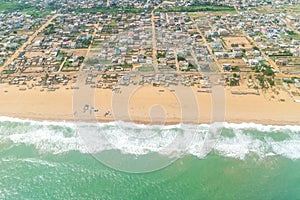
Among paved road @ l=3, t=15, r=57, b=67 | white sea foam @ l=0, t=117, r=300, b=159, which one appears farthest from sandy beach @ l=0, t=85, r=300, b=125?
paved road @ l=3, t=15, r=57, b=67

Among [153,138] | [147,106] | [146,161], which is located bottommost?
[146,161]

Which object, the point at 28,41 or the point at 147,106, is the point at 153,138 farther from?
the point at 28,41

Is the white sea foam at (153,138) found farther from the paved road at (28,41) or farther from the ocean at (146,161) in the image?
the paved road at (28,41)

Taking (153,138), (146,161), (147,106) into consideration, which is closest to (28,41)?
(147,106)

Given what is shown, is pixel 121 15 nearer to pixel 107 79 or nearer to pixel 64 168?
pixel 107 79

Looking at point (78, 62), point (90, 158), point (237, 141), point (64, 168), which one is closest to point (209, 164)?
point (237, 141)

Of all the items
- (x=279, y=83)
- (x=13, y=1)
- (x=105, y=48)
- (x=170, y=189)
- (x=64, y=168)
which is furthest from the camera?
(x=13, y=1)
